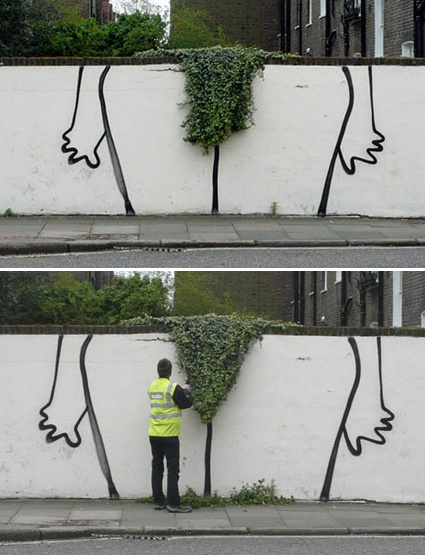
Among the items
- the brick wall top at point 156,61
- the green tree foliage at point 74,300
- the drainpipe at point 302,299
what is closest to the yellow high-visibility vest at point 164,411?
the brick wall top at point 156,61

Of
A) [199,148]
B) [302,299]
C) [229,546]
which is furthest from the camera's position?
[302,299]

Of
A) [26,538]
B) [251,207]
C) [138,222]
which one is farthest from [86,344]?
[251,207]

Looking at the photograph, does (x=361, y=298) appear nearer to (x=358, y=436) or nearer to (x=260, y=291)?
(x=358, y=436)

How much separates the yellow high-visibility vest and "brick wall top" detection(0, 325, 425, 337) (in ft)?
3.93

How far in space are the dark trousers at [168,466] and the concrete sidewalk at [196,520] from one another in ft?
0.65

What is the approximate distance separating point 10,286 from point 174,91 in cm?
604

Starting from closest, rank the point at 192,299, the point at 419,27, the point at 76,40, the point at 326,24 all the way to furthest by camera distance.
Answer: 1. the point at 192,299
2. the point at 419,27
3. the point at 76,40
4. the point at 326,24

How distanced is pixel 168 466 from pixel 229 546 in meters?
1.80

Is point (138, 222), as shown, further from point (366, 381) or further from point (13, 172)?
point (366, 381)

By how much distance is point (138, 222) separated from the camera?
17219 millimetres

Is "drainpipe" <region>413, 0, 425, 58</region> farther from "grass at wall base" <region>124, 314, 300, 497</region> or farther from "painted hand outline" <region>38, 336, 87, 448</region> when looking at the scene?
"painted hand outline" <region>38, 336, 87, 448</region>

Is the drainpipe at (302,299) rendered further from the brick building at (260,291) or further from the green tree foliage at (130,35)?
the green tree foliage at (130,35)

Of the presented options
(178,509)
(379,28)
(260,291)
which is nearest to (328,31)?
(379,28)

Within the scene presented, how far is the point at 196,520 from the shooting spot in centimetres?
1129
